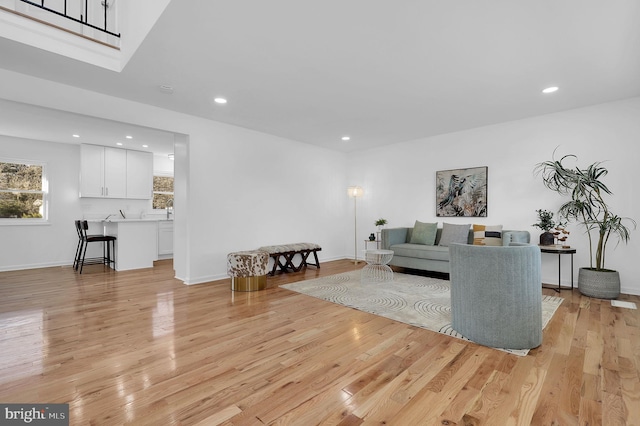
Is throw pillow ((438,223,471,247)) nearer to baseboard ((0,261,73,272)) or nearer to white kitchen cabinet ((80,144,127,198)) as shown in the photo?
white kitchen cabinet ((80,144,127,198))

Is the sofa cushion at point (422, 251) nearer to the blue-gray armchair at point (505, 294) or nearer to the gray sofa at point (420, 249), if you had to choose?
the gray sofa at point (420, 249)

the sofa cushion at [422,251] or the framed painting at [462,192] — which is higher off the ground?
the framed painting at [462,192]

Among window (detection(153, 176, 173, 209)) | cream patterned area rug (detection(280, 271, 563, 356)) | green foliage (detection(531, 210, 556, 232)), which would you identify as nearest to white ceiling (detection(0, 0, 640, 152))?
green foliage (detection(531, 210, 556, 232))

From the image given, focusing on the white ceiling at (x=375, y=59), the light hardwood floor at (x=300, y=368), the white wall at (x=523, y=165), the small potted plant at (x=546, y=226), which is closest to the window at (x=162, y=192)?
the white ceiling at (x=375, y=59)

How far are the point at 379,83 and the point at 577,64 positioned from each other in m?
1.99

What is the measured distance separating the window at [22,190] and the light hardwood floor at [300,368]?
3.56 m

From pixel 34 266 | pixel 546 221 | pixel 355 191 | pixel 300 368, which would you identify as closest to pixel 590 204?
pixel 546 221

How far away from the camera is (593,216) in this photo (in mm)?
4090

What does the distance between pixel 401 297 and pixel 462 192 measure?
2.69 m

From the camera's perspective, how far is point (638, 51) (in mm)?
2742

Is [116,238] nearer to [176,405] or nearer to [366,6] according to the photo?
[176,405]

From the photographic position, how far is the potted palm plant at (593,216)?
12.1ft

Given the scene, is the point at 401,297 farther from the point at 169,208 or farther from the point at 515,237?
the point at 169,208

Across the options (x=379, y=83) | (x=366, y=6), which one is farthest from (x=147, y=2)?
(x=379, y=83)
